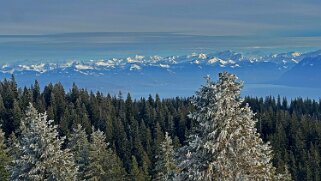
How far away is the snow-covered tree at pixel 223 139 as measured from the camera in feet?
55.3

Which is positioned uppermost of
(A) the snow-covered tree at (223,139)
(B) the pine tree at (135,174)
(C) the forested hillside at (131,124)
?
(C) the forested hillside at (131,124)

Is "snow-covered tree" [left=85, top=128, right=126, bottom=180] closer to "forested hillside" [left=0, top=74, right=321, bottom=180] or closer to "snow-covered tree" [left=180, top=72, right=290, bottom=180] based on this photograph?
"snow-covered tree" [left=180, top=72, right=290, bottom=180]

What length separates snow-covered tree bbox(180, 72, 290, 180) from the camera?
1684cm

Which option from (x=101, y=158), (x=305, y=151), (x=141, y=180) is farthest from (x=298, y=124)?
(x=101, y=158)

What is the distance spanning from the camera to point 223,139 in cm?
1712

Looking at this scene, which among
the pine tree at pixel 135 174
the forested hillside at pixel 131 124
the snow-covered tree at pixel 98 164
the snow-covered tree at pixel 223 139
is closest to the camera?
the snow-covered tree at pixel 223 139

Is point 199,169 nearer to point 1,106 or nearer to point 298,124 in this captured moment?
point 1,106

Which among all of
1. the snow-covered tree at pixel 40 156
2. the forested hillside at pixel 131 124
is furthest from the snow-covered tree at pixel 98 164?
the forested hillside at pixel 131 124

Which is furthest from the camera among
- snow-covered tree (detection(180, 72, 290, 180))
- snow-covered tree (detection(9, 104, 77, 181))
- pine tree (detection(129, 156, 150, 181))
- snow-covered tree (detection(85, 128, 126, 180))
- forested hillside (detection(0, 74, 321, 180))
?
forested hillside (detection(0, 74, 321, 180))

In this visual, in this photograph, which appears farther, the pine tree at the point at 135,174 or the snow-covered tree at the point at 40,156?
the pine tree at the point at 135,174

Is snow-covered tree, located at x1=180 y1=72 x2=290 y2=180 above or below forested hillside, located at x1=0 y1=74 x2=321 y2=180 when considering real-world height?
below

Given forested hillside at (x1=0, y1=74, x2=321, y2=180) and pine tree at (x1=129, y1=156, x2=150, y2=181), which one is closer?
pine tree at (x1=129, y1=156, x2=150, y2=181)

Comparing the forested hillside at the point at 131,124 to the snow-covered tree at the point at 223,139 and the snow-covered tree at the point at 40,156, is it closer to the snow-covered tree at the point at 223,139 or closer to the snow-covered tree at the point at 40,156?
the snow-covered tree at the point at 40,156

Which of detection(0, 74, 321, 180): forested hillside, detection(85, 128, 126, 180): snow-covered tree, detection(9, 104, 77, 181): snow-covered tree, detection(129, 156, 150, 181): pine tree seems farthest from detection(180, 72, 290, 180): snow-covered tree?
detection(0, 74, 321, 180): forested hillside
